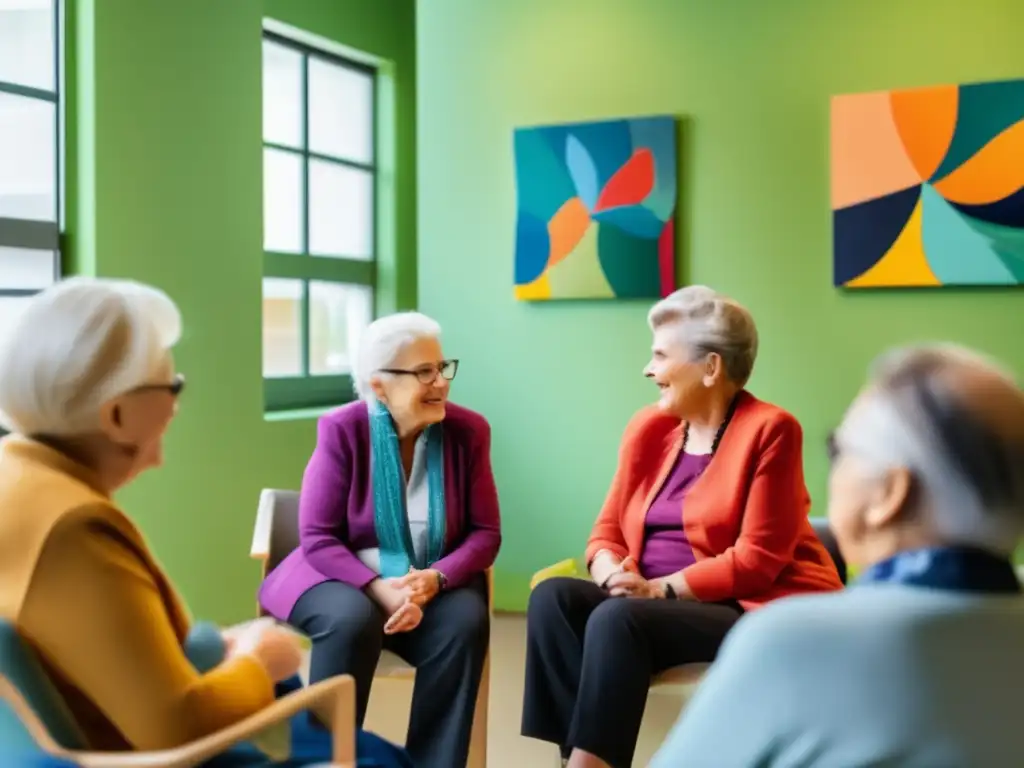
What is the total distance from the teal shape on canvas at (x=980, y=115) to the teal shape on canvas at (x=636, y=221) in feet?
3.41

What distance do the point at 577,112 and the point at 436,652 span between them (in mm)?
2484

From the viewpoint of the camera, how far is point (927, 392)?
1270mm

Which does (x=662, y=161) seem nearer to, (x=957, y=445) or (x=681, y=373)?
(x=681, y=373)

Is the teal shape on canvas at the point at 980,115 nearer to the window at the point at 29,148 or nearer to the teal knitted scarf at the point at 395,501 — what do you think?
the teal knitted scarf at the point at 395,501

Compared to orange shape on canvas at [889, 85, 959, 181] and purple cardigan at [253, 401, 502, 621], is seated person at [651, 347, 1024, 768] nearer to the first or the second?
purple cardigan at [253, 401, 502, 621]

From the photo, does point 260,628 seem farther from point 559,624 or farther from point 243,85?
point 243,85

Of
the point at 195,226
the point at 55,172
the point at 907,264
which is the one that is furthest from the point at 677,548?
the point at 55,172

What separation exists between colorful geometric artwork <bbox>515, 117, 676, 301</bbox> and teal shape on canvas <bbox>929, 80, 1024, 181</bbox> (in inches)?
39.6

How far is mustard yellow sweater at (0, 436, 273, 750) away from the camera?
1574 millimetres

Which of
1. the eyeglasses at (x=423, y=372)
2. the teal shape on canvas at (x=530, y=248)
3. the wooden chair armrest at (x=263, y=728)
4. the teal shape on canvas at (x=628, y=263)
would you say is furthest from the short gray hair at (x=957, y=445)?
the teal shape on canvas at (x=530, y=248)

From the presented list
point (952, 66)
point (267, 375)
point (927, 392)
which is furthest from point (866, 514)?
point (267, 375)

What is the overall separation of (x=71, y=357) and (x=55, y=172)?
8.05 ft

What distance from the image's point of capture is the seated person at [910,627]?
3.72ft

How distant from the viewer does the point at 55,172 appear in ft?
12.8
